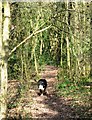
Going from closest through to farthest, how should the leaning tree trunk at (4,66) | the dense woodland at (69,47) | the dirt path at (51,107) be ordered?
1. the leaning tree trunk at (4,66)
2. the dirt path at (51,107)
3. the dense woodland at (69,47)

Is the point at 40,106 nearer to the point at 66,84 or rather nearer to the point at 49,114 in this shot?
the point at 49,114

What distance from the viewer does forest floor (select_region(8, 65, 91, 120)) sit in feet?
47.9

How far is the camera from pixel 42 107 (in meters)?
16.4

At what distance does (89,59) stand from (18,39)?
15.8ft

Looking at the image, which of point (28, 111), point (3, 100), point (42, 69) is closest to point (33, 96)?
point (28, 111)

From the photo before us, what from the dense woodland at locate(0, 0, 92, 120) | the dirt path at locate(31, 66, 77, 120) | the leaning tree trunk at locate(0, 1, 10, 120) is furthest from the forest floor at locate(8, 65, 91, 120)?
the leaning tree trunk at locate(0, 1, 10, 120)

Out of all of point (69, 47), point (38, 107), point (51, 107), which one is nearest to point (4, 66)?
point (38, 107)

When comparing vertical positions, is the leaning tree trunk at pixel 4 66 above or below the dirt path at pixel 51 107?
above

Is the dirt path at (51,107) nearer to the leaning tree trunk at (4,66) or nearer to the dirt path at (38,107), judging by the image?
the dirt path at (38,107)

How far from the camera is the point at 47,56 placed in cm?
3459

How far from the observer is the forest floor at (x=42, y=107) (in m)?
14.6

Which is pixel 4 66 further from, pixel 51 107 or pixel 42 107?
pixel 51 107

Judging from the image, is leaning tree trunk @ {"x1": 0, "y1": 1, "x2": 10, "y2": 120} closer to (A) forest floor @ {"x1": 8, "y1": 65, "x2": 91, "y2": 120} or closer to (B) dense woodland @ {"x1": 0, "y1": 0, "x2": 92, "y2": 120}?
(A) forest floor @ {"x1": 8, "y1": 65, "x2": 91, "y2": 120}

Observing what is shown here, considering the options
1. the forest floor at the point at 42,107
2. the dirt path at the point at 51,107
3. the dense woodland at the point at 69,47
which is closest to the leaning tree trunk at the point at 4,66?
the forest floor at the point at 42,107
